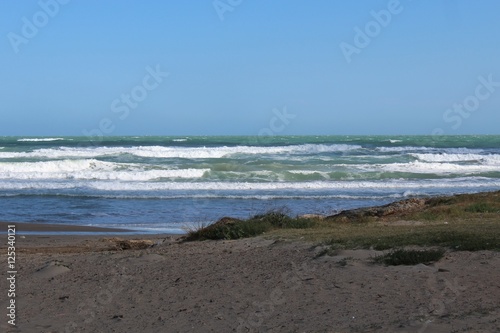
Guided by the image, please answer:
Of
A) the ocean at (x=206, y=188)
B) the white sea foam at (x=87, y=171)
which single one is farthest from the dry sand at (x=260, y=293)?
the white sea foam at (x=87, y=171)

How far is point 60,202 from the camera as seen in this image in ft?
62.7

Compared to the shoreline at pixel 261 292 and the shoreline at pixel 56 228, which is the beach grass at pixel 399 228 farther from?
the shoreline at pixel 56 228

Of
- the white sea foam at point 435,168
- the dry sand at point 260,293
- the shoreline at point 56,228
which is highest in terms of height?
the dry sand at point 260,293

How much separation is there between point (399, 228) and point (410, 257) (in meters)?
2.68

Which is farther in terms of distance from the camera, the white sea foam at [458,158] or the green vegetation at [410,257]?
the white sea foam at [458,158]

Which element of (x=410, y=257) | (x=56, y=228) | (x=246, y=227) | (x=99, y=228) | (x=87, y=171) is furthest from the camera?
(x=87, y=171)

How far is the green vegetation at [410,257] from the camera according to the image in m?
6.18

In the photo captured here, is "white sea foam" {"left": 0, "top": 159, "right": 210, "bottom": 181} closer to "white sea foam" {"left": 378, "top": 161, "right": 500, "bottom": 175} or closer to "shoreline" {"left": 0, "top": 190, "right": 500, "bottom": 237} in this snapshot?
"white sea foam" {"left": 378, "top": 161, "right": 500, "bottom": 175}

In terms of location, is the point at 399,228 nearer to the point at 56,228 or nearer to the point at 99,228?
the point at 99,228

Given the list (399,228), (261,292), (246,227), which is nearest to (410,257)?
(261,292)

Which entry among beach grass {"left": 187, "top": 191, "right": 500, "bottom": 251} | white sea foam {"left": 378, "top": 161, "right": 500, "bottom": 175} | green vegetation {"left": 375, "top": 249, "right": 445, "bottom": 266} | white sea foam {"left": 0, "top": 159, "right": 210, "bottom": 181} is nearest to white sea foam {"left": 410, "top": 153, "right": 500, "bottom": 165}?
white sea foam {"left": 378, "top": 161, "right": 500, "bottom": 175}

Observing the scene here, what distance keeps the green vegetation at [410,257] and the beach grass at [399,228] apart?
400 millimetres

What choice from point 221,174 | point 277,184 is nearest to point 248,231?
point 277,184

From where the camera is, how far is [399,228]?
349 inches
